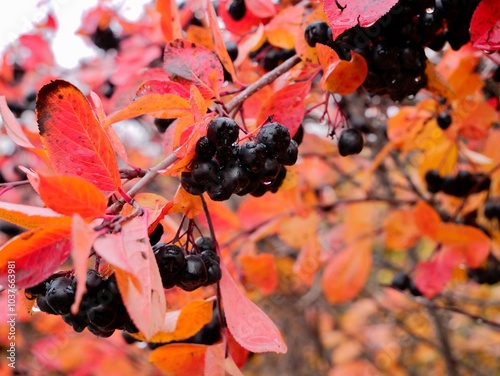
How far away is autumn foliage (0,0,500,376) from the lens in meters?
0.58

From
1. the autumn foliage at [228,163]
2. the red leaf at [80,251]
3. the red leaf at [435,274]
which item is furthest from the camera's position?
the red leaf at [435,274]

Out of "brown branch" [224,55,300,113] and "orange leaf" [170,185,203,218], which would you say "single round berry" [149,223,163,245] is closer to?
"orange leaf" [170,185,203,218]

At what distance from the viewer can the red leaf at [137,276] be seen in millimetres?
502

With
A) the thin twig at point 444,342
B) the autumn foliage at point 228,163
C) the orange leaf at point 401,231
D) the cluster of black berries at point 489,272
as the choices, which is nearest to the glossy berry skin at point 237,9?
the autumn foliage at point 228,163

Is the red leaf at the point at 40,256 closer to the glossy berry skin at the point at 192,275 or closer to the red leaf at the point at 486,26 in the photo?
the glossy berry skin at the point at 192,275

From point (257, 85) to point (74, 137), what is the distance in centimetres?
27

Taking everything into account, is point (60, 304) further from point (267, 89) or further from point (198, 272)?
point (267, 89)

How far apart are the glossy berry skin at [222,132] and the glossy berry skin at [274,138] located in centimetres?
4

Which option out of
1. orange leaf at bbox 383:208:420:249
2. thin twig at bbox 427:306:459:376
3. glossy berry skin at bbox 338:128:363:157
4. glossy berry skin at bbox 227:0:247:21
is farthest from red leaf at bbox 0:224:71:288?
thin twig at bbox 427:306:459:376

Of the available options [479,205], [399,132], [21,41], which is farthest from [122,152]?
[21,41]

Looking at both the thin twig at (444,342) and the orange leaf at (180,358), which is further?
the thin twig at (444,342)

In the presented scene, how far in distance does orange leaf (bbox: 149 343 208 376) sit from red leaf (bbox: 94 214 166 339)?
11.8 inches

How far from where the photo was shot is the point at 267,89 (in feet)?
3.15

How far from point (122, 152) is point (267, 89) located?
35cm
